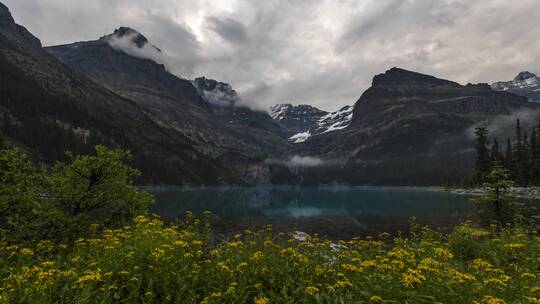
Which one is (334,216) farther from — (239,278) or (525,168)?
(525,168)

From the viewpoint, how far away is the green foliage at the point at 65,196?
1267 cm

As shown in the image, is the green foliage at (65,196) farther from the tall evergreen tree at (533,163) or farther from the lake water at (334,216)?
the tall evergreen tree at (533,163)

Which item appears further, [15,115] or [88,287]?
[15,115]

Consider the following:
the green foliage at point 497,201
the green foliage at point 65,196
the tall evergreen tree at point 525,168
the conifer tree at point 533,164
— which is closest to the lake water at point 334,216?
the green foliage at point 497,201

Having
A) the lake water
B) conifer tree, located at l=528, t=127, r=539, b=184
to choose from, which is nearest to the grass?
the lake water

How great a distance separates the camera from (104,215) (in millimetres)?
14914

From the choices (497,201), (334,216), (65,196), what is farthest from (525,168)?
(65,196)

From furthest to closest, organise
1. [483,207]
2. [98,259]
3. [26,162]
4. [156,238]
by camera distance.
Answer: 1. [483,207]
2. [26,162]
3. [156,238]
4. [98,259]

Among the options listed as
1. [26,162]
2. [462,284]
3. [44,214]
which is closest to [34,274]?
[44,214]

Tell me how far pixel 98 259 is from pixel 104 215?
650cm

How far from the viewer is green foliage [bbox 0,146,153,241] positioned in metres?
12.7

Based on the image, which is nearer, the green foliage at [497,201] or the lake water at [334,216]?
the green foliage at [497,201]

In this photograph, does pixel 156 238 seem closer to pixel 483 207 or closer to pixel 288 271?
pixel 288 271

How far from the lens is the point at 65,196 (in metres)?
14.2
